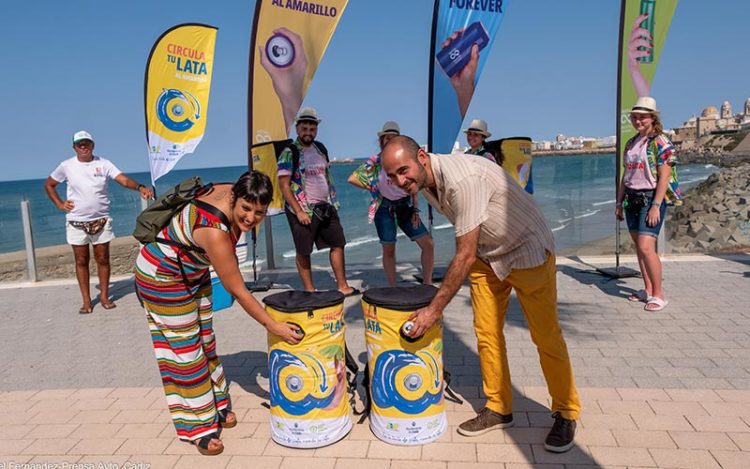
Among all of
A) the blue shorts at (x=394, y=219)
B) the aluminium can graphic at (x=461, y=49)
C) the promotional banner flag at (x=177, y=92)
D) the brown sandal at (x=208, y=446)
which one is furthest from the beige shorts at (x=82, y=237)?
the aluminium can graphic at (x=461, y=49)

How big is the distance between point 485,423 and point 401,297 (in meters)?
0.89

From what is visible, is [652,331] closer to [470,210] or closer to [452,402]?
[452,402]

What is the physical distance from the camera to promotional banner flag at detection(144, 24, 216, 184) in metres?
7.20

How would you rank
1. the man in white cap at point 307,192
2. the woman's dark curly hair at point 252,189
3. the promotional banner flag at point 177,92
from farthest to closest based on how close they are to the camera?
1. the promotional banner flag at point 177,92
2. the man in white cap at point 307,192
3. the woman's dark curly hair at point 252,189

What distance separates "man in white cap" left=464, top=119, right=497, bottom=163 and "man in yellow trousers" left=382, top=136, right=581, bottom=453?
3.14 meters

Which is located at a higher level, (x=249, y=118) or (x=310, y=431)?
(x=249, y=118)

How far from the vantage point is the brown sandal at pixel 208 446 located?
3070mm

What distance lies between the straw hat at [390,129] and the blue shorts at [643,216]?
8.22ft

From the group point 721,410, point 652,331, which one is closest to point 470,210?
point 721,410

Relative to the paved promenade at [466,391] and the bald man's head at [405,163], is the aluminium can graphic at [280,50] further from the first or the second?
the bald man's head at [405,163]

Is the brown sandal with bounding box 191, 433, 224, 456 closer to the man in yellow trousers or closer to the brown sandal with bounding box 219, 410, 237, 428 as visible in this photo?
the brown sandal with bounding box 219, 410, 237, 428

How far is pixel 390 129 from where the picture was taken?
19.0 feet

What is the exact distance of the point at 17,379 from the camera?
4426 millimetres

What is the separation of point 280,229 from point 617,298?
71.3 feet
